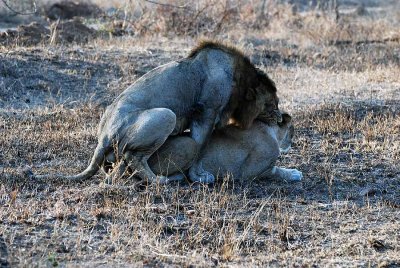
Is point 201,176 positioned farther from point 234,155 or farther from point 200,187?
point 234,155

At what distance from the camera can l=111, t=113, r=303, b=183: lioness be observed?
8859 millimetres

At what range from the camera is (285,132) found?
381 inches

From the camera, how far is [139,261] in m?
6.34

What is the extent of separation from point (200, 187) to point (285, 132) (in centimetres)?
152

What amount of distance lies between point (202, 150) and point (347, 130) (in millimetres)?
3038

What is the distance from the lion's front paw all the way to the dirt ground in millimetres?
185

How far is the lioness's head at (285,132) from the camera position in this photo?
9625mm

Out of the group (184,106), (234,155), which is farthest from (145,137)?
(234,155)

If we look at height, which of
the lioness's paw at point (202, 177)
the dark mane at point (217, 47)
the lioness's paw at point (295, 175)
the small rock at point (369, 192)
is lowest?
the lioness's paw at point (202, 177)

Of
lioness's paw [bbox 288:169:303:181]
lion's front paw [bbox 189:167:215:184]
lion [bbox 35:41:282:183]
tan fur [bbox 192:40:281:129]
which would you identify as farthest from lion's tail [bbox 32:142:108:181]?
lioness's paw [bbox 288:169:303:181]

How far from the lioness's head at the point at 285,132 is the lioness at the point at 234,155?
11 cm

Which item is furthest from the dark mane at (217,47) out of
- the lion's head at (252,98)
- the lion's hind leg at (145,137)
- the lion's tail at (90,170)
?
the lion's tail at (90,170)

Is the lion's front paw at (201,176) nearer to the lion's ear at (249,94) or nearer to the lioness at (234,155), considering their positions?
the lioness at (234,155)

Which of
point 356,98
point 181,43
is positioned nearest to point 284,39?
point 181,43
